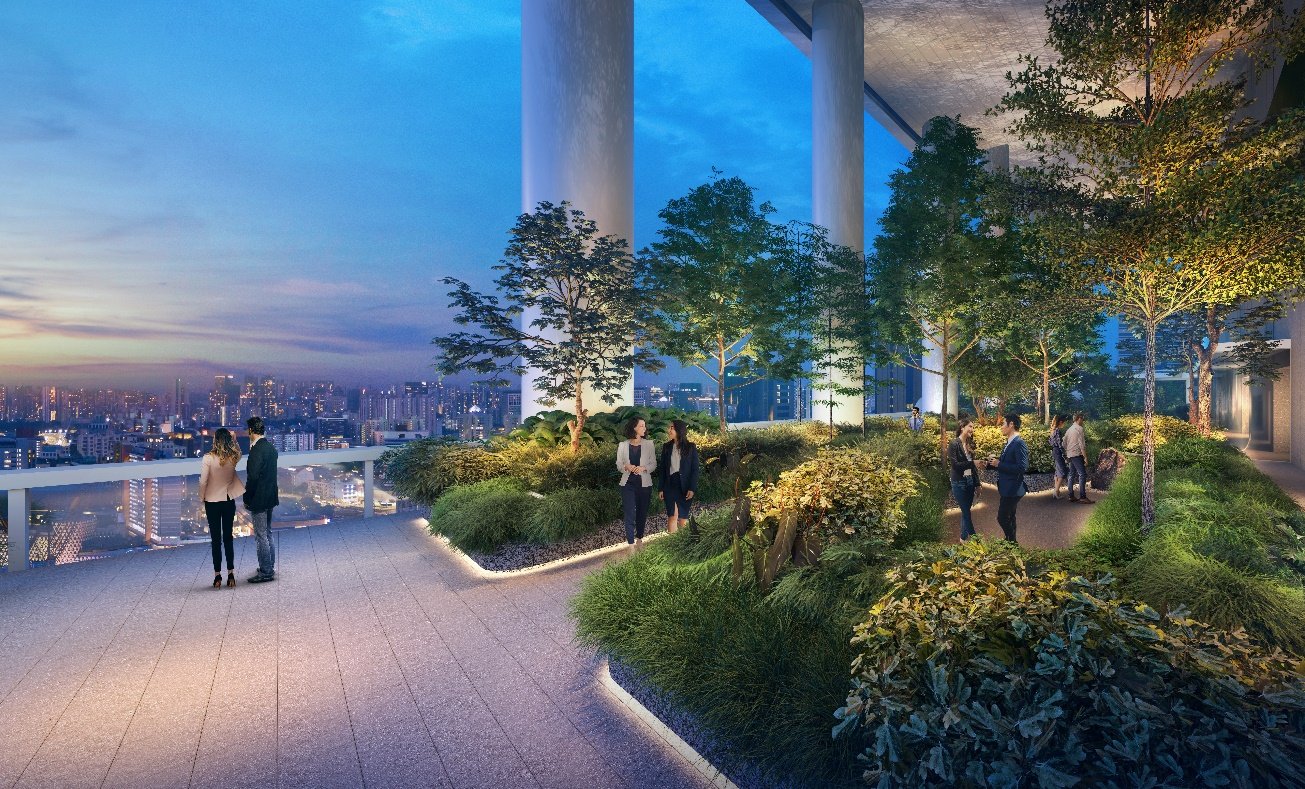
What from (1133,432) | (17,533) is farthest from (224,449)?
(1133,432)

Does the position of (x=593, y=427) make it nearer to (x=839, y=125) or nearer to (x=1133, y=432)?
(x=1133, y=432)

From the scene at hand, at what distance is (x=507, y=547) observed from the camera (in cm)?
698

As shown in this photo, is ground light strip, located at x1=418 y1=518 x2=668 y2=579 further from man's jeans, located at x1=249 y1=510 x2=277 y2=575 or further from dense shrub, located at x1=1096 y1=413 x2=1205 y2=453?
dense shrub, located at x1=1096 y1=413 x2=1205 y2=453

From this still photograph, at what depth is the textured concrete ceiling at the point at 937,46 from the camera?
67.3 ft

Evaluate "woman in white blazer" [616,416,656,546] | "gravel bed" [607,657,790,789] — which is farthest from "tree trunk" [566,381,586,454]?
"gravel bed" [607,657,790,789]

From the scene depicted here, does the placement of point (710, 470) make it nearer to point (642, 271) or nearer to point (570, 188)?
point (642, 271)

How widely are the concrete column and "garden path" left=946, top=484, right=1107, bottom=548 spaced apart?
417 inches

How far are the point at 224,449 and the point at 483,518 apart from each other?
277cm

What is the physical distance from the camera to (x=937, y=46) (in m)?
22.8

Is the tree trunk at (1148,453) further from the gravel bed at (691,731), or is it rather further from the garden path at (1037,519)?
the gravel bed at (691,731)

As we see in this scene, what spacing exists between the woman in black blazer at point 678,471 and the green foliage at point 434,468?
2.73 m

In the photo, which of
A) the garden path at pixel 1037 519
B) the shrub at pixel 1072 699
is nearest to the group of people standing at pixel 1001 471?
the garden path at pixel 1037 519

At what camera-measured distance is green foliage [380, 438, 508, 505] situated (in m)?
9.12

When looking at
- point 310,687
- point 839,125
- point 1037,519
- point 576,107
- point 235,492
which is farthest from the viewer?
point 839,125
